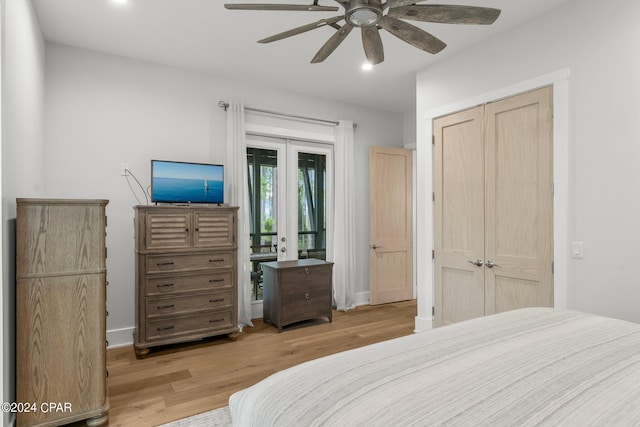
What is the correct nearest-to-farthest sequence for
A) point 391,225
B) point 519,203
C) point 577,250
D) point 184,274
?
point 577,250, point 519,203, point 184,274, point 391,225

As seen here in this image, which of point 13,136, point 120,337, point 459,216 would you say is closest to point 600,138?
point 459,216

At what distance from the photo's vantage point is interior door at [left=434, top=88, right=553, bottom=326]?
9.19 ft

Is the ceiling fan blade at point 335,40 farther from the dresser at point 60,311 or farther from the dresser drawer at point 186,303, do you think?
the dresser drawer at point 186,303

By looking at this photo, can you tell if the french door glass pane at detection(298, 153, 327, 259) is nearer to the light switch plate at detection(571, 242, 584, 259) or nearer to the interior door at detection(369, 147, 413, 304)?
the interior door at detection(369, 147, 413, 304)

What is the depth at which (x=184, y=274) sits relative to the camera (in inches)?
133

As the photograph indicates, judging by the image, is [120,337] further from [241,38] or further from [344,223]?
[241,38]

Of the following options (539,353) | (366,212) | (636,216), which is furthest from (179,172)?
(636,216)

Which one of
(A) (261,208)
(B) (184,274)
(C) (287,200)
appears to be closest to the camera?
(B) (184,274)

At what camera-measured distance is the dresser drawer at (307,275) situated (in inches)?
155

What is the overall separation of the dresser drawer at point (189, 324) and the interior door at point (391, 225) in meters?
2.20

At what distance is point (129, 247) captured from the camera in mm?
3590

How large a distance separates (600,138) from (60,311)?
3.63m

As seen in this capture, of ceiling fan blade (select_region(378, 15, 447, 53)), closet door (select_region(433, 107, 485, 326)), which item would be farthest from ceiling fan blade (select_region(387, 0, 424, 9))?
closet door (select_region(433, 107, 485, 326))

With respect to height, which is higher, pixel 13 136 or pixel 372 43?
pixel 372 43
